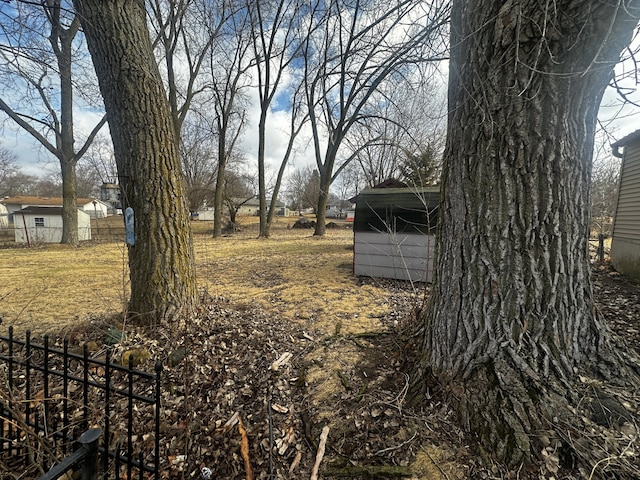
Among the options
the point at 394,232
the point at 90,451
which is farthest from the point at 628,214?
the point at 90,451

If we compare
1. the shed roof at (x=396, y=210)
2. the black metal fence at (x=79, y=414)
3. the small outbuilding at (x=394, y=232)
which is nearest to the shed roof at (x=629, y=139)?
the shed roof at (x=396, y=210)

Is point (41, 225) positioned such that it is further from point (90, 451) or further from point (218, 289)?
point (90, 451)

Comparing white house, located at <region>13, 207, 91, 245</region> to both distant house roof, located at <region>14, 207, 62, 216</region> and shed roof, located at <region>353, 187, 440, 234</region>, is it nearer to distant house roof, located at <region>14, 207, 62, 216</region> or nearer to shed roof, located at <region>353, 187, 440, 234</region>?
distant house roof, located at <region>14, 207, 62, 216</region>

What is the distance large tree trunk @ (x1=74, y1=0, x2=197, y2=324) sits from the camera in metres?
2.51

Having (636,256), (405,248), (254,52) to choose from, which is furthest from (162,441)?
(254,52)

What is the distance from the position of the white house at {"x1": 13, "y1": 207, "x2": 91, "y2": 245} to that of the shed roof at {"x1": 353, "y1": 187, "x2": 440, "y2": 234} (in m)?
14.2

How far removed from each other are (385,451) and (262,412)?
2.79ft

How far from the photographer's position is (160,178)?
2.62 meters

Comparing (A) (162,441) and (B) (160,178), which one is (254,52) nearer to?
(B) (160,178)

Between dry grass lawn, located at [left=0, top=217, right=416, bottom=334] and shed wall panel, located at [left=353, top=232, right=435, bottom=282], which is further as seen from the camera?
shed wall panel, located at [left=353, top=232, right=435, bottom=282]

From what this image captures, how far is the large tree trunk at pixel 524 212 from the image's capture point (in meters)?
1.39

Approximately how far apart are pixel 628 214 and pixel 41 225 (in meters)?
24.4

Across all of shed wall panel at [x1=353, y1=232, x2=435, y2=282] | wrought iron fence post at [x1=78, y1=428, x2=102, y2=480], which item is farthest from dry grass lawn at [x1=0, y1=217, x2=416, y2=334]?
wrought iron fence post at [x1=78, y1=428, x2=102, y2=480]

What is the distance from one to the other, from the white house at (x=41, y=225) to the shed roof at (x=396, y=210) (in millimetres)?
14204
